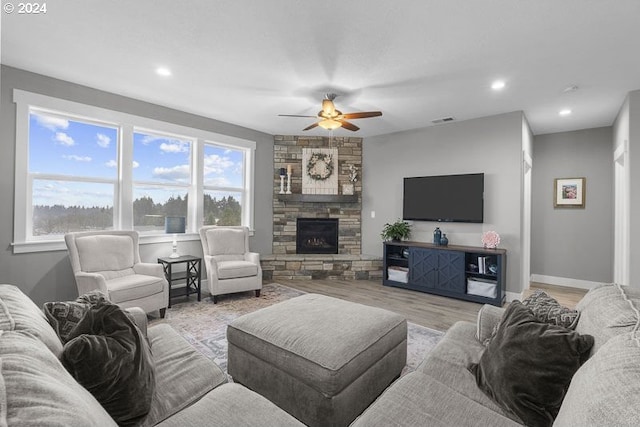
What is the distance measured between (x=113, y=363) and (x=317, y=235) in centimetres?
478

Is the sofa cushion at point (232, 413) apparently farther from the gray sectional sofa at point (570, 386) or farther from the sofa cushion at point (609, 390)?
the sofa cushion at point (609, 390)

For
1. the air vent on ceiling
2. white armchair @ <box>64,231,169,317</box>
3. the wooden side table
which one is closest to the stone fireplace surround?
the wooden side table

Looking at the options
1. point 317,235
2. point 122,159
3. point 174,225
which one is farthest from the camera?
point 317,235

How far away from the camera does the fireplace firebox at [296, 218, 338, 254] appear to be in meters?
5.75

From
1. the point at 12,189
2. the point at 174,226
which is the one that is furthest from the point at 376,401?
the point at 12,189

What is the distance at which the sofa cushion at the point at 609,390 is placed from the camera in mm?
711

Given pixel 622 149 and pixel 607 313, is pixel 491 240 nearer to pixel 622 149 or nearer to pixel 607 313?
pixel 622 149

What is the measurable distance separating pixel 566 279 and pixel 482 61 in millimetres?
4342

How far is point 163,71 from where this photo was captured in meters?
3.09

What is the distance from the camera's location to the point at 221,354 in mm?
2525

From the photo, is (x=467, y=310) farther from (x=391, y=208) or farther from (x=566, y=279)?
(x=566, y=279)

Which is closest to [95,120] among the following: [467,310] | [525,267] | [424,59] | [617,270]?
[424,59]

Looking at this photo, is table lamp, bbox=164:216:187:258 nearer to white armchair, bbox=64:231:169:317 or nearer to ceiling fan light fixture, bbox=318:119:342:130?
white armchair, bbox=64:231:169:317

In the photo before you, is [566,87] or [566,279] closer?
[566,87]
